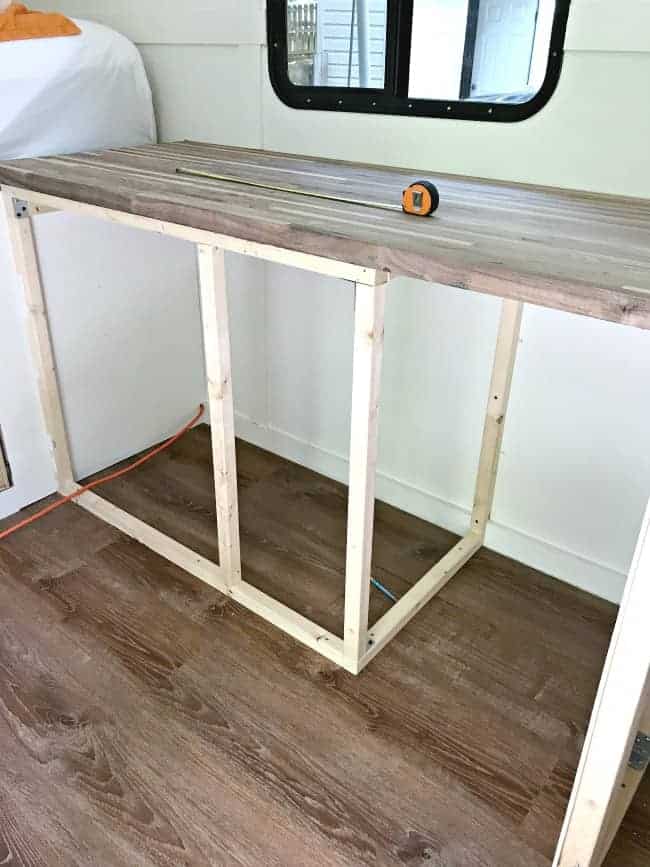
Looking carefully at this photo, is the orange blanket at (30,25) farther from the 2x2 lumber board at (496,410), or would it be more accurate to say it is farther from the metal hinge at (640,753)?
the metal hinge at (640,753)

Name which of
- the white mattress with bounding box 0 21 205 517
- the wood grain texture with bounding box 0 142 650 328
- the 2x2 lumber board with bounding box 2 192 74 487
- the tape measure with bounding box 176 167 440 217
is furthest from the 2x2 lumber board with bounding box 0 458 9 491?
the tape measure with bounding box 176 167 440 217

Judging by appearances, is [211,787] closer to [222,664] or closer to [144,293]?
[222,664]

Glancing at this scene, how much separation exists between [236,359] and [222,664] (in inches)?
44.0

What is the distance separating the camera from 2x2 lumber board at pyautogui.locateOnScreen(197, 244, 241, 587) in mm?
1477

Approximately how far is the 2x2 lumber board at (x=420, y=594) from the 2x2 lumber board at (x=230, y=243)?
852mm

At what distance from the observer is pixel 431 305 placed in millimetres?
1897

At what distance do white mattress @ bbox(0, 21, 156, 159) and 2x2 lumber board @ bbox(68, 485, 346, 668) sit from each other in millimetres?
1007

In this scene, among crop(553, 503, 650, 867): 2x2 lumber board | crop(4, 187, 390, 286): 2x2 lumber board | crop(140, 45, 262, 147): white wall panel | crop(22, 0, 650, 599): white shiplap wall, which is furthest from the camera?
crop(140, 45, 262, 147): white wall panel

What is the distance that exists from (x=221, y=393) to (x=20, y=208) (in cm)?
78

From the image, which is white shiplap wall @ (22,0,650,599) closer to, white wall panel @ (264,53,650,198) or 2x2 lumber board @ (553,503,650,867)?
white wall panel @ (264,53,650,198)

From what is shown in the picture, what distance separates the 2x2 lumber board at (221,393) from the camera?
148 cm

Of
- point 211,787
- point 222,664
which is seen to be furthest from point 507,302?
point 211,787

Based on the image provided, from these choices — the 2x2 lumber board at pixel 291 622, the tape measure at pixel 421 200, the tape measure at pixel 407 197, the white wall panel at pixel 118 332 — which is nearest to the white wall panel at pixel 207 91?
the white wall panel at pixel 118 332

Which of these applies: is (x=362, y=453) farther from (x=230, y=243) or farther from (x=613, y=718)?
(x=613, y=718)
